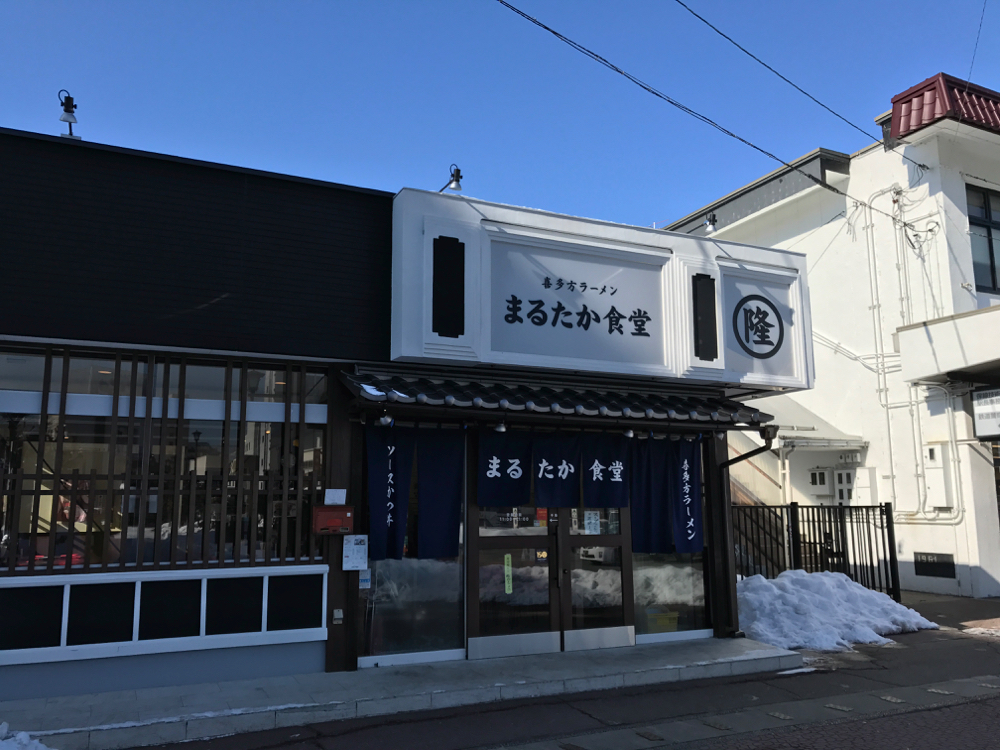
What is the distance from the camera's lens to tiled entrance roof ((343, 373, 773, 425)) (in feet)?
28.1

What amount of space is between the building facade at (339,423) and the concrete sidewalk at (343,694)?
364 mm

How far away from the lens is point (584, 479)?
10281mm

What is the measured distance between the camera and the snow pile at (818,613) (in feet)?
37.1

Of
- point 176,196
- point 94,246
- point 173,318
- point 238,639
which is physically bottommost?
point 238,639

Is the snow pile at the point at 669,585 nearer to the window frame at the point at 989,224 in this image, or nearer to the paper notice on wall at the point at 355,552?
the paper notice on wall at the point at 355,552

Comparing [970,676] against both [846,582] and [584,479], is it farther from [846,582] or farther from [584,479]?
[584,479]

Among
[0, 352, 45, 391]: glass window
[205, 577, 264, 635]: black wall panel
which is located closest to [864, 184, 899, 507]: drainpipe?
[205, 577, 264, 635]: black wall panel

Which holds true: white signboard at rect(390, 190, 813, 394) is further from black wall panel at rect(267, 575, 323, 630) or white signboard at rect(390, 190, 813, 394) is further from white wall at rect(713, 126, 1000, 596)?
white wall at rect(713, 126, 1000, 596)

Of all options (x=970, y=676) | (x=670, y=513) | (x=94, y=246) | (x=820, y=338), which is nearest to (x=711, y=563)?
(x=670, y=513)

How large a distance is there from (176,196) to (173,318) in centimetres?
141

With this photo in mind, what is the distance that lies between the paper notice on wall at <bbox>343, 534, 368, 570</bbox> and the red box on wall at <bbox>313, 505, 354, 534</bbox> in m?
0.13

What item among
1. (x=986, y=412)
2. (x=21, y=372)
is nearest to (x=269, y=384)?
(x=21, y=372)

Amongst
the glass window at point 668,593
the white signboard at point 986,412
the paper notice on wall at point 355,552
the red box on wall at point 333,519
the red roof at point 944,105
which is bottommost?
the glass window at point 668,593

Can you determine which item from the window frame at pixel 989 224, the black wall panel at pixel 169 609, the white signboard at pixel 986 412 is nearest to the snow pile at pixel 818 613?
the white signboard at pixel 986 412
